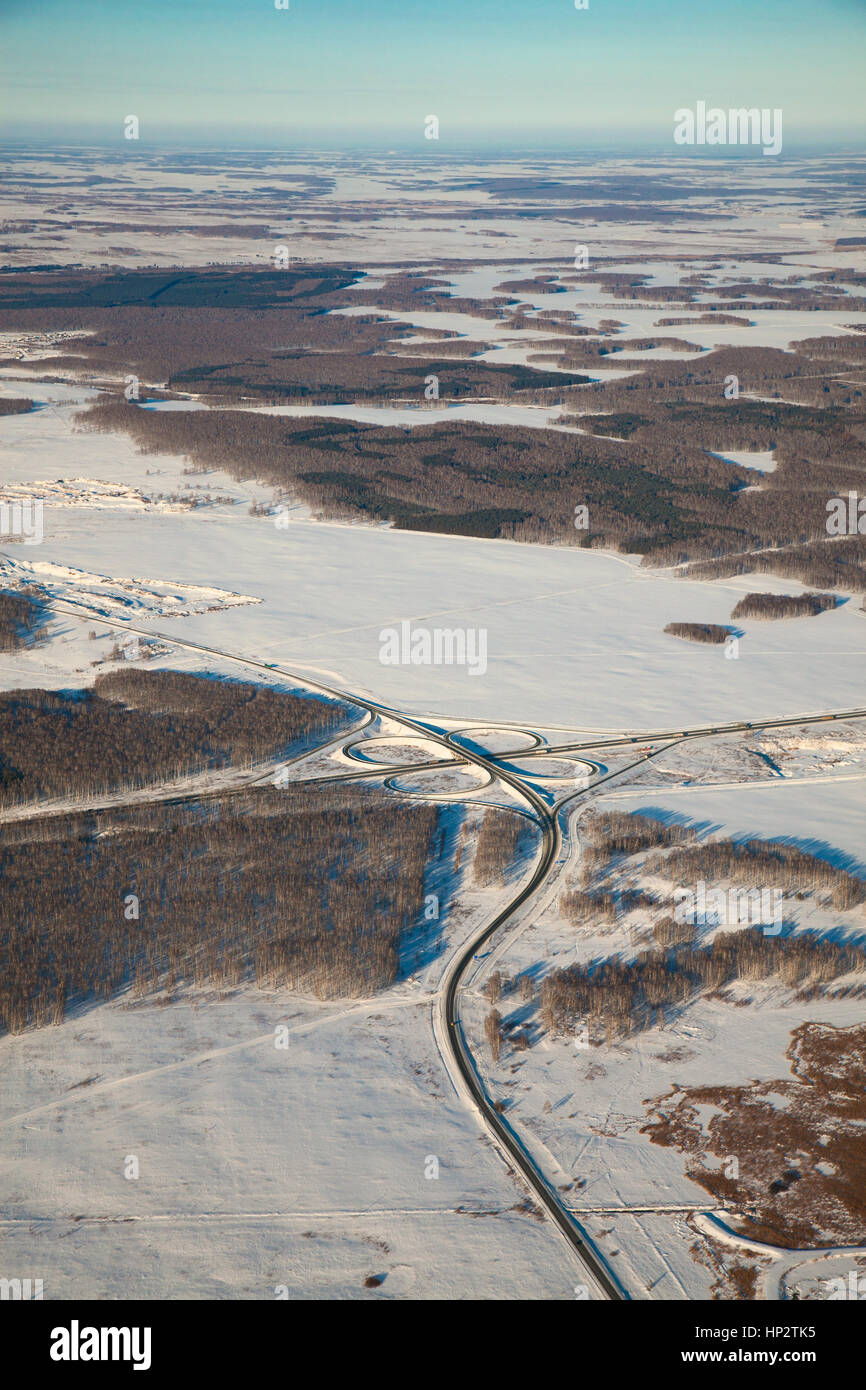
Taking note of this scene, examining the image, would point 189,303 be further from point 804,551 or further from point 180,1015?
point 180,1015

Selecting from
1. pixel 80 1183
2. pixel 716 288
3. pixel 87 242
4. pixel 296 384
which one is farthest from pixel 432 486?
pixel 87 242

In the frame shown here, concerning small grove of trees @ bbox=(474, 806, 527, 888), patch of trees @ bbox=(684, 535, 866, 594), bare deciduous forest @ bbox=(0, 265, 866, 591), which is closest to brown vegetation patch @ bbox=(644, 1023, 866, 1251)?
small grove of trees @ bbox=(474, 806, 527, 888)

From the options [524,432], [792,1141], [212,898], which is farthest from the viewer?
[524,432]

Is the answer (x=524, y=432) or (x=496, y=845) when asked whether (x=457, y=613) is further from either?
(x=524, y=432)

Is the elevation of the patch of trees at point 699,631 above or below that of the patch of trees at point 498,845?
above

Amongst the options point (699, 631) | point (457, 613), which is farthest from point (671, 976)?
point (457, 613)

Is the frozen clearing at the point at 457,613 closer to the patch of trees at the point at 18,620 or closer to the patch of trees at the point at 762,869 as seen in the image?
the patch of trees at the point at 18,620

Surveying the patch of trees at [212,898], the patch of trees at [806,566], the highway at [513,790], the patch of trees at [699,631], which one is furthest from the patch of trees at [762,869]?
the patch of trees at [806,566]
